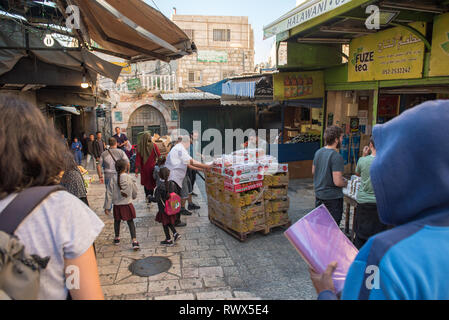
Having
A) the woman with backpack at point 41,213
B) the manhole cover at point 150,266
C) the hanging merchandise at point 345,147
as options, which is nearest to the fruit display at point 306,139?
the hanging merchandise at point 345,147

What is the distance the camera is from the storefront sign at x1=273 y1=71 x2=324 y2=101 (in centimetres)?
786

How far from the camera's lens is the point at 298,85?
822 cm

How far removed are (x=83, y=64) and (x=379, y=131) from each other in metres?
5.46

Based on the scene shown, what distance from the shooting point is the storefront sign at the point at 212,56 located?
25672 mm

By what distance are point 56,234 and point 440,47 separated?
546 cm

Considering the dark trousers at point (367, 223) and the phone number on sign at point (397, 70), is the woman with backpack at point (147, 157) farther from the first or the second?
the phone number on sign at point (397, 70)

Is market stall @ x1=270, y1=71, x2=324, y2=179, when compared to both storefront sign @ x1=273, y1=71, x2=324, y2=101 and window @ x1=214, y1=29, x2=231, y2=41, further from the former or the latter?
window @ x1=214, y1=29, x2=231, y2=41

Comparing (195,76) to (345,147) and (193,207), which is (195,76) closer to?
(345,147)

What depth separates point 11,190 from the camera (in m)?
1.14

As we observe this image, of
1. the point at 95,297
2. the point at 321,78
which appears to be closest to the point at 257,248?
the point at 95,297

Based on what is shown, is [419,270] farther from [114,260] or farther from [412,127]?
[114,260]

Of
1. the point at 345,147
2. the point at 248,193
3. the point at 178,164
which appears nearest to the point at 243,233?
the point at 248,193

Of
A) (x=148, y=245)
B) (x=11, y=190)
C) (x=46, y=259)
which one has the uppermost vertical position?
(x=11, y=190)

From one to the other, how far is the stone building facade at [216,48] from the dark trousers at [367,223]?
883 inches
